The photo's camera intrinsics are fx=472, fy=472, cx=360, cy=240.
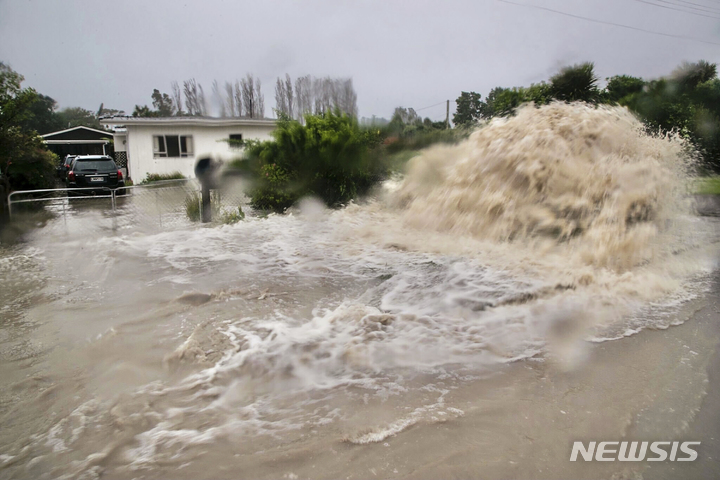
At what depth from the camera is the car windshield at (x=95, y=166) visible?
17.7 metres

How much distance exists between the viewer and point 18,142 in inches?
544

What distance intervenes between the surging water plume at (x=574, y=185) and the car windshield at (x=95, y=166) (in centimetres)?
1559

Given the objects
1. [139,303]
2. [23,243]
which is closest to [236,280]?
[139,303]

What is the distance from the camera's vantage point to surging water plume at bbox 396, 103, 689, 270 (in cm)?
595

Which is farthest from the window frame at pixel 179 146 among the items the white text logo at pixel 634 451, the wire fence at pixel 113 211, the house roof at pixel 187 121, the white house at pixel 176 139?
the white text logo at pixel 634 451

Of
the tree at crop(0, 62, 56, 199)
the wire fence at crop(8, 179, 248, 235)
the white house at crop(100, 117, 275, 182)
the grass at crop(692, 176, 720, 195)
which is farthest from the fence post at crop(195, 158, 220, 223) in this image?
the grass at crop(692, 176, 720, 195)

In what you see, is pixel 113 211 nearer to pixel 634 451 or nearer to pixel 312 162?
pixel 312 162

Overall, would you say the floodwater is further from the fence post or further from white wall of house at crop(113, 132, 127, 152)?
white wall of house at crop(113, 132, 127, 152)

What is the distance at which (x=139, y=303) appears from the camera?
5.23 m

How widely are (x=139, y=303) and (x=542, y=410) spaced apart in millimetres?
4248

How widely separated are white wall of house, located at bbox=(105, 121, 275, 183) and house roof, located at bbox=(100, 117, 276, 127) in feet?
0.28

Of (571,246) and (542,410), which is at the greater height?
(571,246)

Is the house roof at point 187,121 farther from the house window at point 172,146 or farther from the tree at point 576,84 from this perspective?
the tree at point 576,84

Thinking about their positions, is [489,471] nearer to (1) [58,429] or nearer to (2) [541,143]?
Answer: (1) [58,429]
